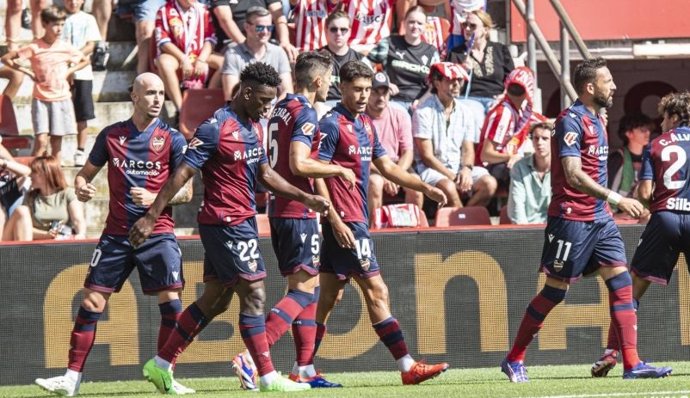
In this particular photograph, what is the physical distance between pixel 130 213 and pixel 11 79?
6149 millimetres

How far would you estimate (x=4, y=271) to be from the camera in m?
12.6

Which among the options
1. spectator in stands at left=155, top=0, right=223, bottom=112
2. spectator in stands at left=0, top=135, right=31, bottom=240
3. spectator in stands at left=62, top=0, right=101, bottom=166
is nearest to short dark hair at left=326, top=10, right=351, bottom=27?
spectator in stands at left=155, top=0, right=223, bottom=112

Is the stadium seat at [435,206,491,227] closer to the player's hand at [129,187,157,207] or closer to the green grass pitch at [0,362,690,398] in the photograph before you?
the green grass pitch at [0,362,690,398]

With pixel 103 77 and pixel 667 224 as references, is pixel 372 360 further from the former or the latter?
pixel 103 77

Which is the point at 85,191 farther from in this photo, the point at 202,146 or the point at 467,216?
the point at 467,216

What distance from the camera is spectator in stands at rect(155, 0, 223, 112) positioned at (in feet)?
51.8

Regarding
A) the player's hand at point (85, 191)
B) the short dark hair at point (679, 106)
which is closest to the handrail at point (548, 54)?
the short dark hair at point (679, 106)

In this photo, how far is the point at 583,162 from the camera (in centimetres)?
1077

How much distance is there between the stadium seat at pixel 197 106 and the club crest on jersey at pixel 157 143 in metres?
4.77

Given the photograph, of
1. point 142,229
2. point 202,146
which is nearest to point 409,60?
point 202,146

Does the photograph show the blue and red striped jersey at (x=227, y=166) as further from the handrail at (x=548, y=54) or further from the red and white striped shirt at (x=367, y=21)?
the red and white striped shirt at (x=367, y=21)

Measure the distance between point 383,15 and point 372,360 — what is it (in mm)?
5092

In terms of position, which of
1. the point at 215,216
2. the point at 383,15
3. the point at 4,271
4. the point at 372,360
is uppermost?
the point at 383,15

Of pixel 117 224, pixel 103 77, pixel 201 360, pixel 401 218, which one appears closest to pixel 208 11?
pixel 103 77
